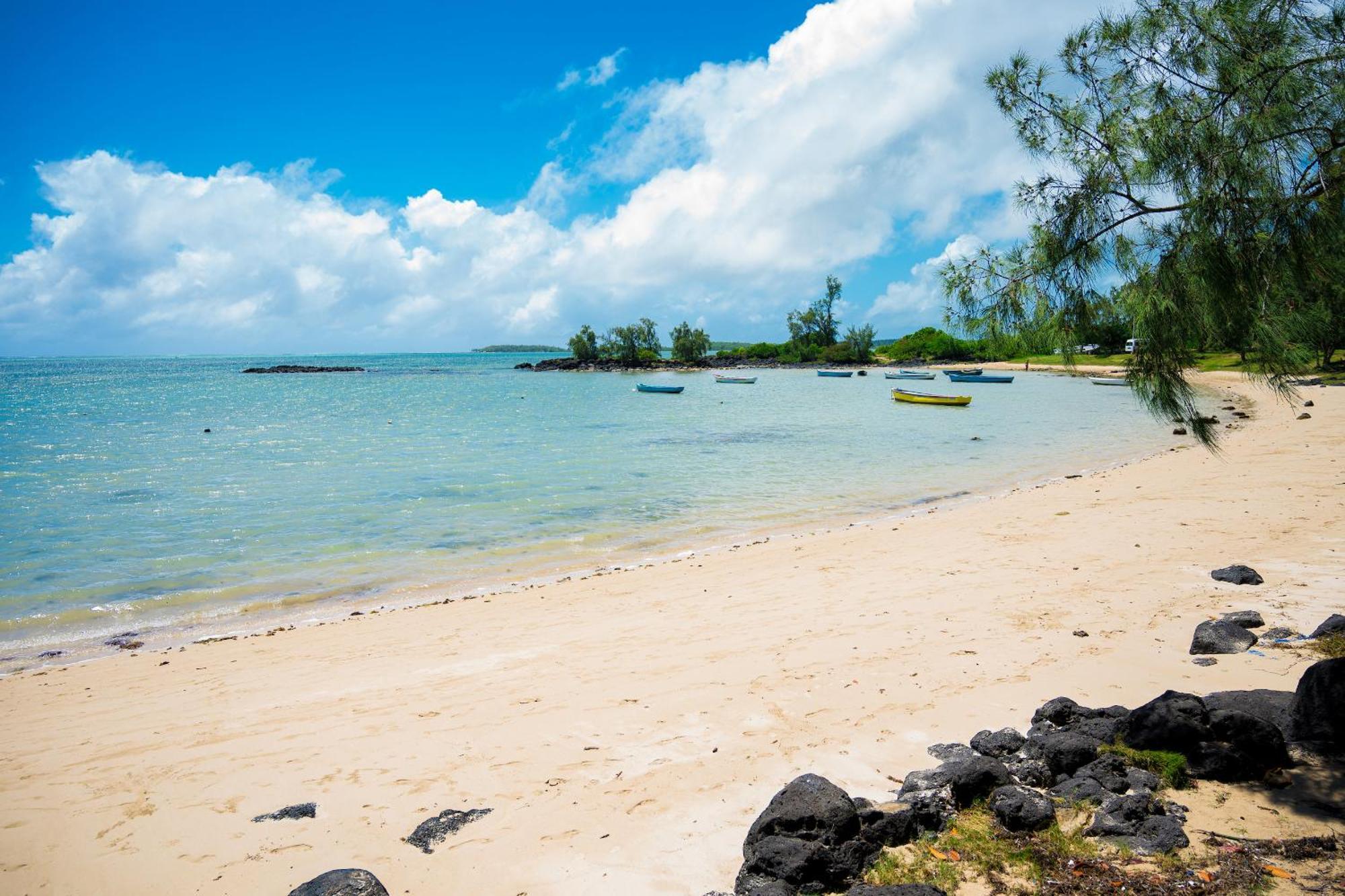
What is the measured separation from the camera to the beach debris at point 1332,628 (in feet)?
21.6

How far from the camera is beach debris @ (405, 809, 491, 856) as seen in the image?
4.67 metres

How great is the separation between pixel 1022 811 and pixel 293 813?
5.12 meters

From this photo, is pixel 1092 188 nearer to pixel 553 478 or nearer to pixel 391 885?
pixel 391 885

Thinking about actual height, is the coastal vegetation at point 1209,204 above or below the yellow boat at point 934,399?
above

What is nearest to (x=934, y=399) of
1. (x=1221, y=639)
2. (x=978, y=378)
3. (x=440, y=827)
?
(x=978, y=378)

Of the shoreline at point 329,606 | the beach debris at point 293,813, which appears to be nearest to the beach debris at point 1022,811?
the beach debris at point 293,813

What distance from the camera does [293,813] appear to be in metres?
5.16

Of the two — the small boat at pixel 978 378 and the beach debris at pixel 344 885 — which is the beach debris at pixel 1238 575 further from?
the small boat at pixel 978 378

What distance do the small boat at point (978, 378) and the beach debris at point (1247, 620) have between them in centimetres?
7513

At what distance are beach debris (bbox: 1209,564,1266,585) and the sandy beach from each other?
0.17m

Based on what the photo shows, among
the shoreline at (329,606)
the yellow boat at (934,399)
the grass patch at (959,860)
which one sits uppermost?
the yellow boat at (934,399)

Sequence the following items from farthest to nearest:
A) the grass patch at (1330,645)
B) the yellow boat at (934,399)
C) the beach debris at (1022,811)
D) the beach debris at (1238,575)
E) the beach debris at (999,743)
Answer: the yellow boat at (934,399), the beach debris at (1238,575), the grass patch at (1330,645), the beach debris at (999,743), the beach debris at (1022,811)

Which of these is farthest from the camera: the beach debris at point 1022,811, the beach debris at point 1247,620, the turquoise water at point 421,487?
the turquoise water at point 421,487

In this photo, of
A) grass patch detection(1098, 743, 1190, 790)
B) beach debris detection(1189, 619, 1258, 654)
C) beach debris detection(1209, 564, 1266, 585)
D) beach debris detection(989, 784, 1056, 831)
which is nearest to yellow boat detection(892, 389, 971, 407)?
beach debris detection(1209, 564, 1266, 585)
